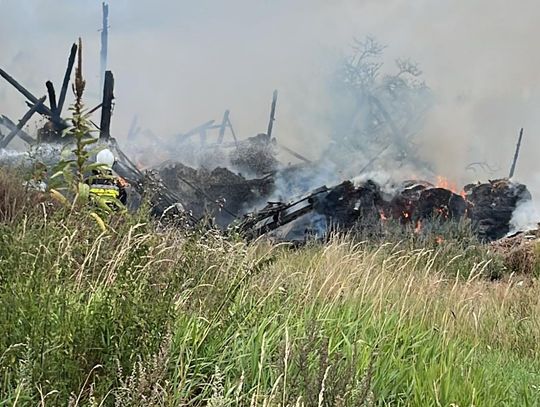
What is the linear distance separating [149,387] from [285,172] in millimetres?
16790

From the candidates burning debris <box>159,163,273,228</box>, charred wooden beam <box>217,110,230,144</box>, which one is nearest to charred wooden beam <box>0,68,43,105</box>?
burning debris <box>159,163,273,228</box>

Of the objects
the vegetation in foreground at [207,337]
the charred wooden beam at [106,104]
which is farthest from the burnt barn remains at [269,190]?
the vegetation in foreground at [207,337]

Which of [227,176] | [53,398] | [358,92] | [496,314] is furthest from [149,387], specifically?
[358,92]

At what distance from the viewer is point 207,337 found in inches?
121

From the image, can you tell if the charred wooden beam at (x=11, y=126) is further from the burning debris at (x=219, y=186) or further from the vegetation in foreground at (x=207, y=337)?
the vegetation in foreground at (x=207, y=337)

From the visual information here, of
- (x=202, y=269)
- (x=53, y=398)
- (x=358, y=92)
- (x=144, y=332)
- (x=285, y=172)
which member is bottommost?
(x=53, y=398)

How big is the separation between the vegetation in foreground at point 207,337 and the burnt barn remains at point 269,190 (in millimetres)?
7384

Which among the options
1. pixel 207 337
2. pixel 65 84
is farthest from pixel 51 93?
pixel 207 337

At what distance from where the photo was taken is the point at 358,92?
84.1ft

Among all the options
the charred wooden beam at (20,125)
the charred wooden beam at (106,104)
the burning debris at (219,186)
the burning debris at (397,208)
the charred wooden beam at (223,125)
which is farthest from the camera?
the charred wooden beam at (223,125)

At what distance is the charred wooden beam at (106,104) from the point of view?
13.2m

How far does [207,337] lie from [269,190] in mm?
15101

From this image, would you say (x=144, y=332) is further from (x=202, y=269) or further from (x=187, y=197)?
(x=187, y=197)

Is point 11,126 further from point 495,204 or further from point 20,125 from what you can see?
point 495,204
